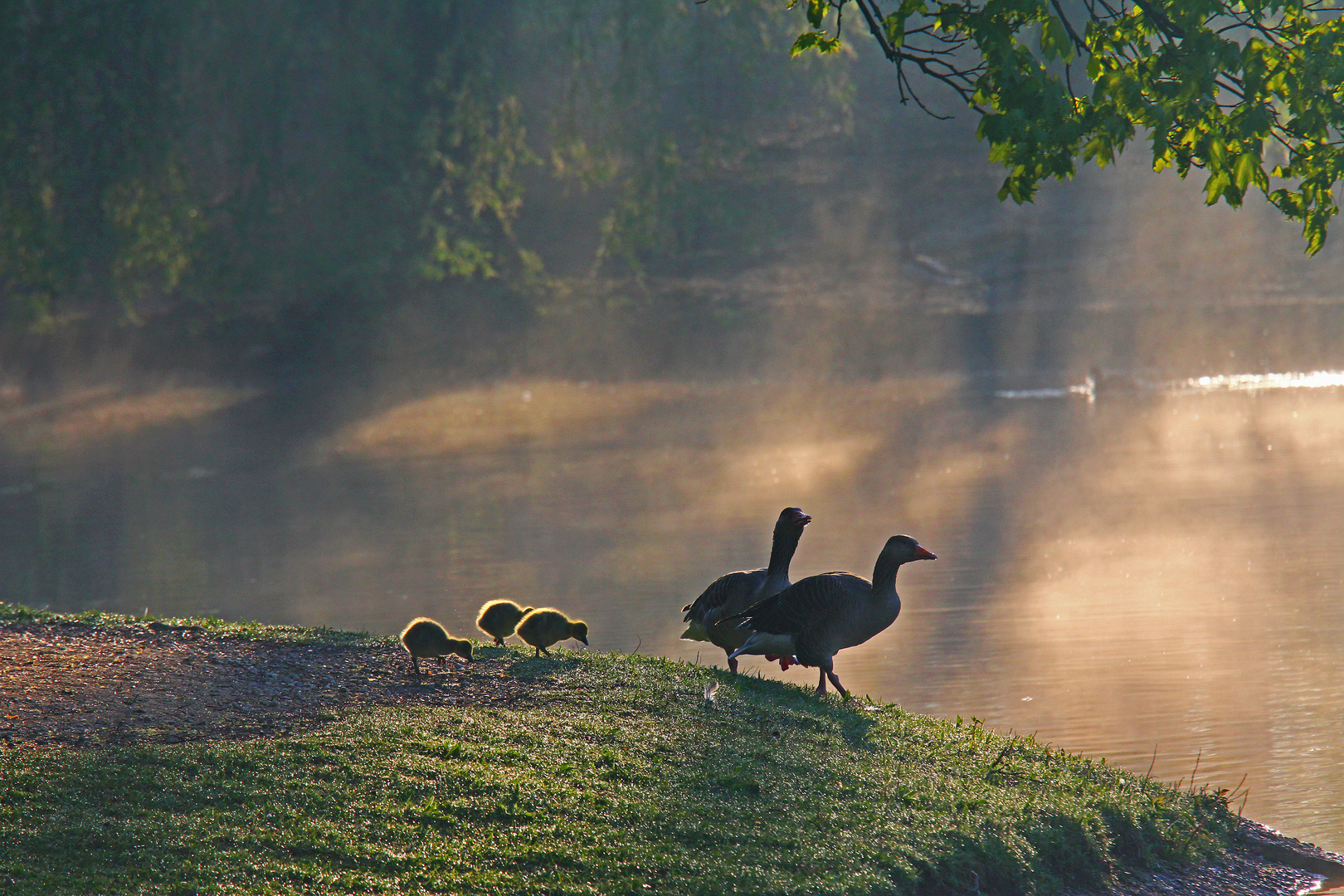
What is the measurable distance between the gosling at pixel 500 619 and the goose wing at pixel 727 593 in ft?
4.91

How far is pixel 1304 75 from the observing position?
7.59 meters

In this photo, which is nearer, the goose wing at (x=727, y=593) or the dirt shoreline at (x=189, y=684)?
the dirt shoreline at (x=189, y=684)

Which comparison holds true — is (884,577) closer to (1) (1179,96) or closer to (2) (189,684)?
(1) (1179,96)

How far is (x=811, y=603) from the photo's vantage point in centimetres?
905

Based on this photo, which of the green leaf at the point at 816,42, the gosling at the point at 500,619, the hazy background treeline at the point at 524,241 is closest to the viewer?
the green leaf at the point at 816,42

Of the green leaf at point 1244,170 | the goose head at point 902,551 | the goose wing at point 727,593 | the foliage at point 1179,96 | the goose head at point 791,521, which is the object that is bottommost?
the goose wing at point 727,593

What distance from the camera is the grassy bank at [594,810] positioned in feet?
20.9

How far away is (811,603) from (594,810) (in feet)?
8.36

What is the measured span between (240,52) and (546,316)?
11137mm

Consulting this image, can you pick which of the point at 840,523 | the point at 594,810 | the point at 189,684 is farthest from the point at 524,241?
the point at 594,810

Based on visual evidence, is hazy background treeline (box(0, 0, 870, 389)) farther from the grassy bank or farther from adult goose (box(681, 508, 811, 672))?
the grassy bank

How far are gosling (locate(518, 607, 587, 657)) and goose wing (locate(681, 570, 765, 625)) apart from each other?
1.11m

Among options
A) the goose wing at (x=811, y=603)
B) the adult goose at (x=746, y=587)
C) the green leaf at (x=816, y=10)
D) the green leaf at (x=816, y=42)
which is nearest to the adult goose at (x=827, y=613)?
the goose wing at (x=811, y=603)

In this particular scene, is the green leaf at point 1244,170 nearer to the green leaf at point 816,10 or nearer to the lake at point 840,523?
the green leaf at point 816,10
